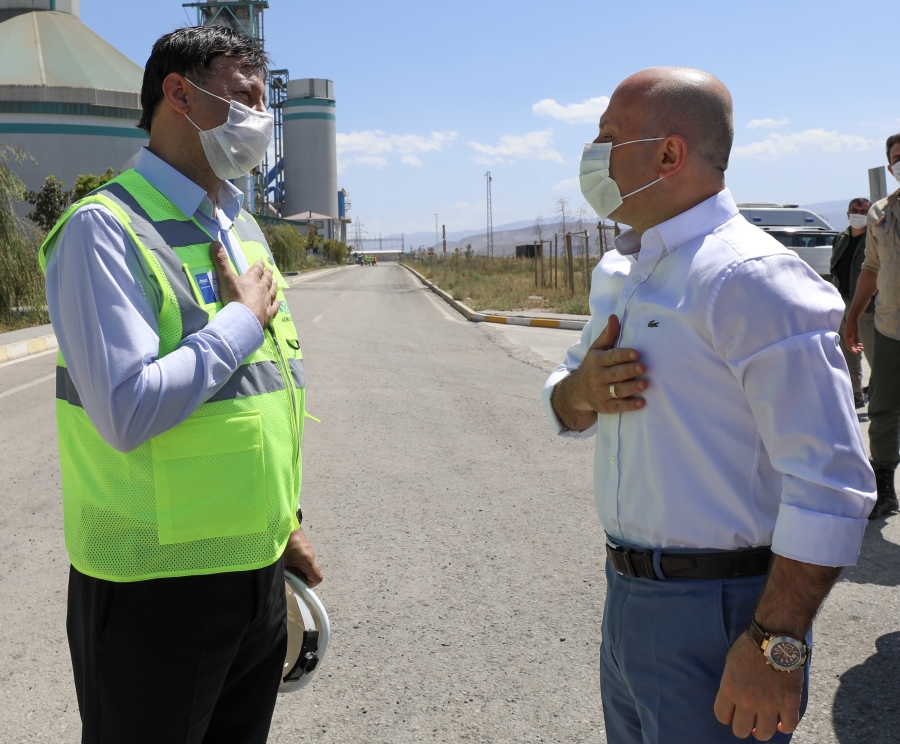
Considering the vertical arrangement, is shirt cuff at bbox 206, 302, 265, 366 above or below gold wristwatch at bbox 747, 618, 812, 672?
above

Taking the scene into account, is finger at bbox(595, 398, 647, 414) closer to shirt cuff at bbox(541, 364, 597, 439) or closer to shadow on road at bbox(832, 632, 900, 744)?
shirt cuff at bbox(541, 364, 597, 439)

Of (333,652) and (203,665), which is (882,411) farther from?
(203,665)

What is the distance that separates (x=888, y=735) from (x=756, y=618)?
1.63 meters

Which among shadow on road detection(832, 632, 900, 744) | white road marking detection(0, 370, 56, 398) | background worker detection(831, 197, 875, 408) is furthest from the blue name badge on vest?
white road marking detection(0, 370, 56, 398)

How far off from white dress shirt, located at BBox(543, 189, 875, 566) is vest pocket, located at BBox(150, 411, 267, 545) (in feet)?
2.45

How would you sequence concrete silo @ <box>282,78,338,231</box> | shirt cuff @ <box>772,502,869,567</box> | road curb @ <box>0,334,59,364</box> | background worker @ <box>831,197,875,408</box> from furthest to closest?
concrete silo @ <box>282,78,338,231</box>
road curb @ <box>0,334,59,364</box>
background worker @ <box>831,197,875,408</box>
shirt cuff @ <box>772,502,869,567</box>

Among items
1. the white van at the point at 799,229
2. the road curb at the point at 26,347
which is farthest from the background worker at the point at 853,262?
the road curb at the point at 26,347

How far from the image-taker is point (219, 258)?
1.82 metres

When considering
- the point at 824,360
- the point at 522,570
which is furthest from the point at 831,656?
the point at 824,360

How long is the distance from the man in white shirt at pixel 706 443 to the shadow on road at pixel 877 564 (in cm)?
259

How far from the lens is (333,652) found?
338 centimetres

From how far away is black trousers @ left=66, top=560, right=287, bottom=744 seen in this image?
5.54 feet

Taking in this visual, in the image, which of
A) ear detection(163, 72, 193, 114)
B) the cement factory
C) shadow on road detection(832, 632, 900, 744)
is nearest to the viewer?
ear detection(163, 72, 193, 114)

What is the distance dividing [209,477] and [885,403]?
4.16 meters
